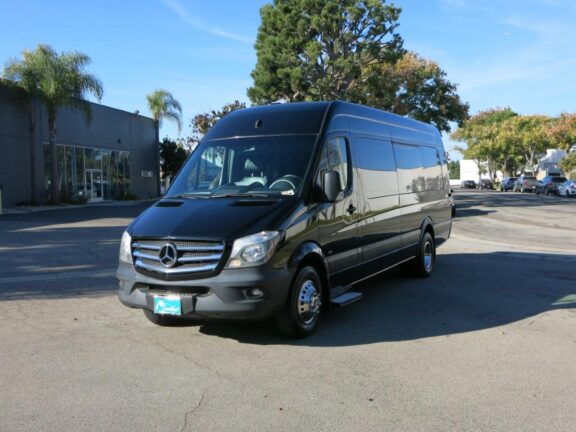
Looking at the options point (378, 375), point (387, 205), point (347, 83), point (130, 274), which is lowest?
point (378, 375)

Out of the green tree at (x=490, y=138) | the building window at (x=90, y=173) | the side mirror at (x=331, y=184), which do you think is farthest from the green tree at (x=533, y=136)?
the side mirror at (x=331, y=184)

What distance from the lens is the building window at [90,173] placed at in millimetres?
33594

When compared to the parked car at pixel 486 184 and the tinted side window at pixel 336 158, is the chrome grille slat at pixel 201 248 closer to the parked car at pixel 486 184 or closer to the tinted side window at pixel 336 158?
the tinted side window at pixel 336 158

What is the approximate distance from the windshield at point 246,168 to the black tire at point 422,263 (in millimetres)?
3763

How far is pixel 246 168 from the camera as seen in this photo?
632cm

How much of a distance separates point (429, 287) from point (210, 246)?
444 centimetres

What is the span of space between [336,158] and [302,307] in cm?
187

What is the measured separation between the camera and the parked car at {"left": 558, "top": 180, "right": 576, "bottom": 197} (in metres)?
42.4

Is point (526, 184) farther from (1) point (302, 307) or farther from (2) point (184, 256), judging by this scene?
(2) point (184, 256)

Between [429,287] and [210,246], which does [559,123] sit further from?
[210,246]

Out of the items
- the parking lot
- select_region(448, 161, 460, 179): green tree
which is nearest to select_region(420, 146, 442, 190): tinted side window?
the parking lot

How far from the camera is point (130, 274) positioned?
5.54 m

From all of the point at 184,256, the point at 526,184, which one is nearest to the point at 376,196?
the point at 184,256

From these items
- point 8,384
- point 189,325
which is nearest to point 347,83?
point 189,325
